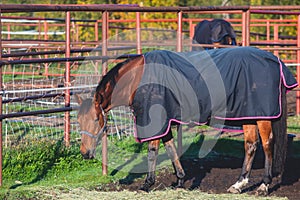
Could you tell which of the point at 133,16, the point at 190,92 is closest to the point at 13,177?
the point at 190,92

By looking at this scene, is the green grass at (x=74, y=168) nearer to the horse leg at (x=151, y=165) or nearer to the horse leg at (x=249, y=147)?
the horse leg at (x=151, y=165)

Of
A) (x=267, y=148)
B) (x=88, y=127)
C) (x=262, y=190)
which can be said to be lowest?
(x=262, y=190)

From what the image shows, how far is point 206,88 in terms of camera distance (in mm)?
5773

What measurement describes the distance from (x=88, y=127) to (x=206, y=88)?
1.14 metres

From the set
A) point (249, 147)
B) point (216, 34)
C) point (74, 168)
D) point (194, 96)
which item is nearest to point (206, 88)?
point (194, 96)

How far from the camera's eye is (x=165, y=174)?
6.68 m

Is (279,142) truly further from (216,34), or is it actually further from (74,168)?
(216,34)

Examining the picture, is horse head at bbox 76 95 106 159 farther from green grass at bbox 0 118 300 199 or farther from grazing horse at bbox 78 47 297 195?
green grass at bbox 0 118 300 199

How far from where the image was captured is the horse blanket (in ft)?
18.4

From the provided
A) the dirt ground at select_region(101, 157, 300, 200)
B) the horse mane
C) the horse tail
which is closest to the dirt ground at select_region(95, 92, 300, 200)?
the dirt ground at select_region(101, 157, 300, 200)

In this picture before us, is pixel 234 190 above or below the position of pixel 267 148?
below

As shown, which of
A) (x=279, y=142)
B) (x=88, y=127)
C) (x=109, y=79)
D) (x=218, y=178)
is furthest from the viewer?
(x=218, y=178)

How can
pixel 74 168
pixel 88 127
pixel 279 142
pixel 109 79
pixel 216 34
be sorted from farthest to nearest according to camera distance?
1. pixel 216 34
2. pixel 74 168
3. pixel 279 142
4. pixel 109 79
5. pixel 88 127

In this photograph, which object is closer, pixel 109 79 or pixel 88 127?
pixel 88 127
